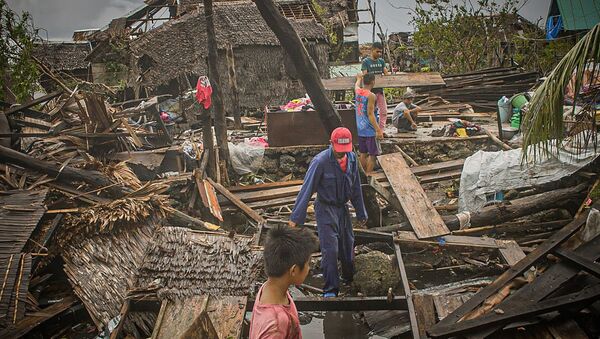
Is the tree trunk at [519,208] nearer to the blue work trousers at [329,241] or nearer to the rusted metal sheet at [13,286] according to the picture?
the blue work trousers at [329,241]

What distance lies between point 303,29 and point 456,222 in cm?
1147

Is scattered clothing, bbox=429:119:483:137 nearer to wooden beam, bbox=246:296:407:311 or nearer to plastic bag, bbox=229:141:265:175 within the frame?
plastic bag, bbox=229:141:265:175

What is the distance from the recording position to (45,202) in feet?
19.1

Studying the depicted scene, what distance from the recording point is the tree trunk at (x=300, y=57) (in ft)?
17.6

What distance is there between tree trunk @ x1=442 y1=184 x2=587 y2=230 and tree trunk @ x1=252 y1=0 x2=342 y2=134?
2369mm

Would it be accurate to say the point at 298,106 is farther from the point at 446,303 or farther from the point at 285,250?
the point at 285,250

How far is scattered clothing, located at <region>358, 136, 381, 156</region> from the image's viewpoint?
8.35 m

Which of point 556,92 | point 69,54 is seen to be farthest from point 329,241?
point 69,54

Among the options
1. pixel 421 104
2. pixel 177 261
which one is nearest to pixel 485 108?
pixel 421 104

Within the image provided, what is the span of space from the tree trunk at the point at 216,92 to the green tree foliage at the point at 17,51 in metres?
4.82

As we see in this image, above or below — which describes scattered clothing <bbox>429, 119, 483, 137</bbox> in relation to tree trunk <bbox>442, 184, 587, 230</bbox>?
above

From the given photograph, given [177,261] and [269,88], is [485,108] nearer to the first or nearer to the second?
[269,88]

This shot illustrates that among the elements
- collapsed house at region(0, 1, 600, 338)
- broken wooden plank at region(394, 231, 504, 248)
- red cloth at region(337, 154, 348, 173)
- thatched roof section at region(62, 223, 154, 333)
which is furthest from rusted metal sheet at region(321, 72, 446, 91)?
thatched roof section at region(62, 223, 154, 333)

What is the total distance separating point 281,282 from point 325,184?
2.63m
